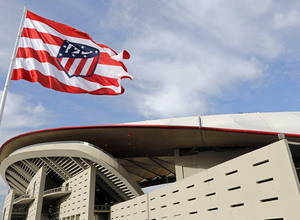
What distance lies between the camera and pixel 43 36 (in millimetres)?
10930

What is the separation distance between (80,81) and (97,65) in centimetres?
142

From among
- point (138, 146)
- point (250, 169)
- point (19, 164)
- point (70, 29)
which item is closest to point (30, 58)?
point (70, 29)

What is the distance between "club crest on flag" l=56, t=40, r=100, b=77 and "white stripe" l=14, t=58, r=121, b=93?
0.26m

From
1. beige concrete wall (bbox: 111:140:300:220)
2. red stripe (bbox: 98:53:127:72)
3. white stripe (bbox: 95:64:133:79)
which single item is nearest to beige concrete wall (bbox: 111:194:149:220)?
beige concrete wall (bbox: 111:140:300:220)

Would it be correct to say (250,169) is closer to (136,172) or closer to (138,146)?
(138,146)

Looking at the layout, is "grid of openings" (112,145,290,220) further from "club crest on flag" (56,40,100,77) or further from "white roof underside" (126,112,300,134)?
"club crest on flag" (56,40,100,77)

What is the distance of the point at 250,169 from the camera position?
11898 millimetres

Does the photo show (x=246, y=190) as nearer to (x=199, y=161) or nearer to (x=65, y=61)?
(x=65, y=61)

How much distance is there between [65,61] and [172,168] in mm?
34829

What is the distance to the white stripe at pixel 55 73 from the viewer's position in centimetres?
1005

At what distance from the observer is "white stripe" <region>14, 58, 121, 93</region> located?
10.0m

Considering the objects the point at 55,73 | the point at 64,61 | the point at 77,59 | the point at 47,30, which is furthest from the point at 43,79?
the point at 47,30

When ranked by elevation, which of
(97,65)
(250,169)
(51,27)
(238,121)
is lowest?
(250,169)

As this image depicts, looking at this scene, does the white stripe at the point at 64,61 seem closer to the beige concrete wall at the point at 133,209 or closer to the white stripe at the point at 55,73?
the white stripe at the point at 55,73
